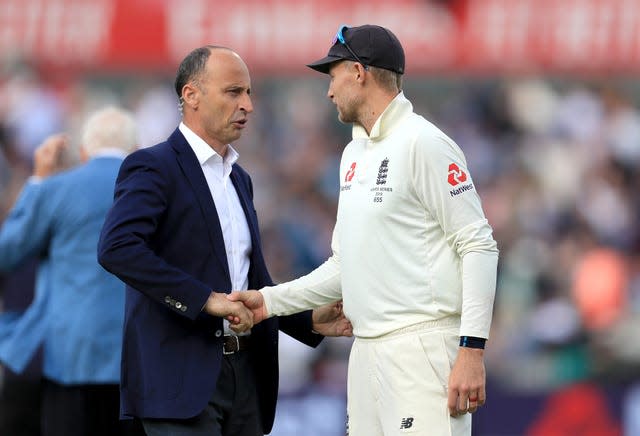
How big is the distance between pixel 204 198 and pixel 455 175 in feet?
3.33

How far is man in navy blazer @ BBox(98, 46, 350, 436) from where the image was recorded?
4.85 meters

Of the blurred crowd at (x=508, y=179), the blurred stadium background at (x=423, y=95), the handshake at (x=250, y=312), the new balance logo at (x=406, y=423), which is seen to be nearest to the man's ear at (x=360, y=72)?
the handshake at (x=250, y=312)

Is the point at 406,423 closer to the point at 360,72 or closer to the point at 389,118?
the point at 389,118

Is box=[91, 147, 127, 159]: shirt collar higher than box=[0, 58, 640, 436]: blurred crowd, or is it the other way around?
box=[91, 147, 127, 159]: shirt collar

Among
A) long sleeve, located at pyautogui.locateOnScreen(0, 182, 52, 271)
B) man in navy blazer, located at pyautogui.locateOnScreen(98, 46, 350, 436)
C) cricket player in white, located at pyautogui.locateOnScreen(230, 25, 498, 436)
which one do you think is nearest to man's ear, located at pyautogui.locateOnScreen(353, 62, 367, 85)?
cricket player in white, located at pyautogui.locateOnScreen(230, 25, 498, 436)

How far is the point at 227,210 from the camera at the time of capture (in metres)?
5.18

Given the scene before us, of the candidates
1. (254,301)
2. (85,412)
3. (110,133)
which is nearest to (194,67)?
(254,301)

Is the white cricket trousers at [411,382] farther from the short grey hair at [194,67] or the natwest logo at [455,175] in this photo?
the short grey hair at [194,67]

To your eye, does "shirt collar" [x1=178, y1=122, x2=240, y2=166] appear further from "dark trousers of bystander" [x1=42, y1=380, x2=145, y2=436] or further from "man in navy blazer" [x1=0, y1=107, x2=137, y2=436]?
"dark trousers of bystander" [x1=42, y1=380, x2=145, y2=436]

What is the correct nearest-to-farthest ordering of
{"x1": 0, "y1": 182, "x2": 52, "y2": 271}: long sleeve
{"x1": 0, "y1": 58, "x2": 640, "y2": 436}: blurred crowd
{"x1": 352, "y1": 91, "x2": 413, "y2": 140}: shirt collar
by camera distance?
{"x1": 352, "y1": 91, "x2": 413, "y2": 140}: shirt collar < {"x1": 0, "y1": 182, "x2": 52, "y2": 271}: long sleeve < {"x1": 0, "y1": 58, "x2": 640, "y2": 436}: blurred crowd

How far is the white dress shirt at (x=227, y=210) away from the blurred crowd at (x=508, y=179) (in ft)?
17.1

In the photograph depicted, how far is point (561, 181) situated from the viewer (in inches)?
525

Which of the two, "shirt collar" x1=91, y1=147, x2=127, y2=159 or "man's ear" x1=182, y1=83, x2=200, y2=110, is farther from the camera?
"shirt collar" x1=91, y1=147, x2=127, y2=159

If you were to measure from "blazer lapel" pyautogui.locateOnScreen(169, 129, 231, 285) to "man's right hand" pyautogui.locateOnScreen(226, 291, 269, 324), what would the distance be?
9 centimetres
